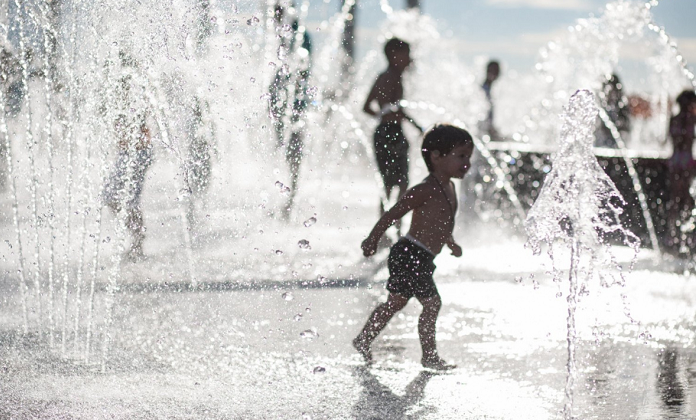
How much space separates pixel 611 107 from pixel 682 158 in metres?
4.13

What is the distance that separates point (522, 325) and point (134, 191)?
2.80 meters

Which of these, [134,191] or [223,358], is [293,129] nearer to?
[134,191]

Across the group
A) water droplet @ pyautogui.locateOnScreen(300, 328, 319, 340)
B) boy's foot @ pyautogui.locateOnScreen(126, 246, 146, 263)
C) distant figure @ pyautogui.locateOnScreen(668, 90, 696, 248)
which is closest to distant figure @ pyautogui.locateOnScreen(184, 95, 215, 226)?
boy's foot @ pyautogui.locateOnScreen(126, 246, 146, 263)

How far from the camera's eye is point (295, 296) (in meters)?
5.30

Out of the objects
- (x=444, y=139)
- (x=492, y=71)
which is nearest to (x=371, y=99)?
(x=444, y=139)

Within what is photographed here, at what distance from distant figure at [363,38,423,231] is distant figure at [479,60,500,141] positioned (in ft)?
13.9

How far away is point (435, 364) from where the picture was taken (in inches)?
151

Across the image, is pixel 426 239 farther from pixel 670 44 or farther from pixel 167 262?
pixel 670 44

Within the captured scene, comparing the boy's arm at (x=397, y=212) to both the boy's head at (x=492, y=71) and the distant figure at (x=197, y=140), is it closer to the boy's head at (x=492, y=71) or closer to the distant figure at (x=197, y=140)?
the distant figure at (x=197, y=140)

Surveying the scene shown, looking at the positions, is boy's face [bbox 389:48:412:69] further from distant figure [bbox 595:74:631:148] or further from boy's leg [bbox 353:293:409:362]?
distant figure [bbox 595:74:631:148]

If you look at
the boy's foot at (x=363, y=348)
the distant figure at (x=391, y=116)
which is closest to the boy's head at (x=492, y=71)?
the distant figure at (x=391, y=116)

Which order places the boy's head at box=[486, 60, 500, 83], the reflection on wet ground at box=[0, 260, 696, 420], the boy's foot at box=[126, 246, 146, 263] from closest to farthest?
the reflection on wet ground at box=[0, 260, 696, 420]
the boy's foot at box=[126, 246, 146, 263]
the boy's head at box=[486, 60, 500, 83]

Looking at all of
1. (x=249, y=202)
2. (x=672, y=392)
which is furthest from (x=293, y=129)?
(x=672, y=392)

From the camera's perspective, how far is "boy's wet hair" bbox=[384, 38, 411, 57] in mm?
6746
